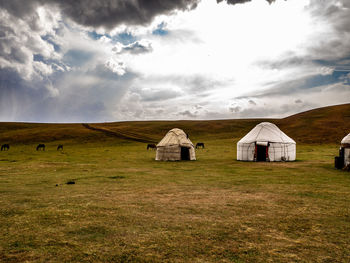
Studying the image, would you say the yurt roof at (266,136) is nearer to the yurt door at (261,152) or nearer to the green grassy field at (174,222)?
the yurt door at (261,152)

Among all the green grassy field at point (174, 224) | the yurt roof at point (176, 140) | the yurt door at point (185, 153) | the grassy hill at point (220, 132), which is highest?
the grassy hill at point (220, 132)

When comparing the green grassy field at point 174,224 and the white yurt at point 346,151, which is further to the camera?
the white yurt at point 346,151

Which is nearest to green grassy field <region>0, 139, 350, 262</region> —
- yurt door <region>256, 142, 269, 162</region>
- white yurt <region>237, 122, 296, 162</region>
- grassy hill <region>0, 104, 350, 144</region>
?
white yurt <region>237, 122, 296, 162</region>

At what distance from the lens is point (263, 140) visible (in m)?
27.8

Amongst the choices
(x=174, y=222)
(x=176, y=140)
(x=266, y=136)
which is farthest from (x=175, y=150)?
(x=174, y=222)

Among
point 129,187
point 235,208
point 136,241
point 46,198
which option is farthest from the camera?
point 129,187

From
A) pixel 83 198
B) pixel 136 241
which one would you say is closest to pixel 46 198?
pixel 83 198

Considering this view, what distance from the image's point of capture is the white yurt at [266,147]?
1081 inches

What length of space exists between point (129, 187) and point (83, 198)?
9.29 feet

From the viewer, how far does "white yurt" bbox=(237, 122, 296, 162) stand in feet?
90.1

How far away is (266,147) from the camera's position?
90.3 ft

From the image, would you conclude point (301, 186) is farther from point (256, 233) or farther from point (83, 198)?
point (83, 198)

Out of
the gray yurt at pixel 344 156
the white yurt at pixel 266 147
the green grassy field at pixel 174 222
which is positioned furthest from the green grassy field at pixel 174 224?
the white yurt at pixel 266 147

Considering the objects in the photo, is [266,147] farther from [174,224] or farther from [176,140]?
[174,224]
